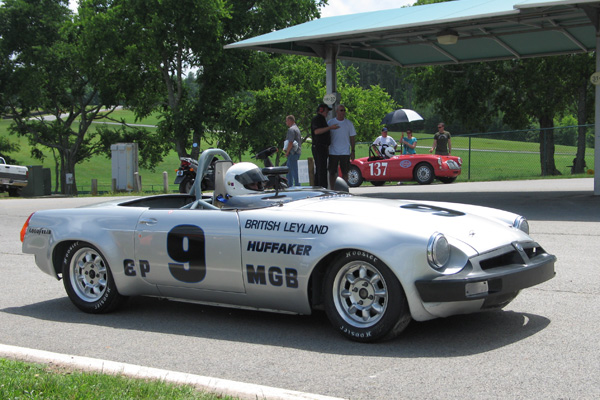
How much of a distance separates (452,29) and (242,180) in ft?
38.0

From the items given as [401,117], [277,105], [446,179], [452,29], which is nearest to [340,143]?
[452,29]

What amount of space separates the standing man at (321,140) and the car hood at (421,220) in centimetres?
760

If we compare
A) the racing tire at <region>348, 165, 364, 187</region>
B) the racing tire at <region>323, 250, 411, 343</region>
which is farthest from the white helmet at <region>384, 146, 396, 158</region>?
the racing tire at <region>323, 250, 411, 343</region>

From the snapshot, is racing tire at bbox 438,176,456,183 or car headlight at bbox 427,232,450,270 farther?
racing tire at bbox 438,176,456,183

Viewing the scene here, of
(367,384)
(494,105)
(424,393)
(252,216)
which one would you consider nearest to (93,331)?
(252,216)

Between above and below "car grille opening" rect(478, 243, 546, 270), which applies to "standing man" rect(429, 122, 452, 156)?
above

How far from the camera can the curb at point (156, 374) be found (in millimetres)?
3678

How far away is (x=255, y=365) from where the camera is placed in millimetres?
4402

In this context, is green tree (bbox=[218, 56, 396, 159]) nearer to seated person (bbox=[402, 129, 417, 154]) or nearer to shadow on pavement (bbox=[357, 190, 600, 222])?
seated person (bbox=[402, 129, 417, 154])

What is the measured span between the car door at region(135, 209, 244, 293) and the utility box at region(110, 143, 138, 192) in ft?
75.1

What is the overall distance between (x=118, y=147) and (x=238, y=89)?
13609mm

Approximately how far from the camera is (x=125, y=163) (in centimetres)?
2822

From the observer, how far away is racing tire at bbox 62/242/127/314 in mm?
5988

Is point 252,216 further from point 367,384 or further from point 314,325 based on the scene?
point 367,384
